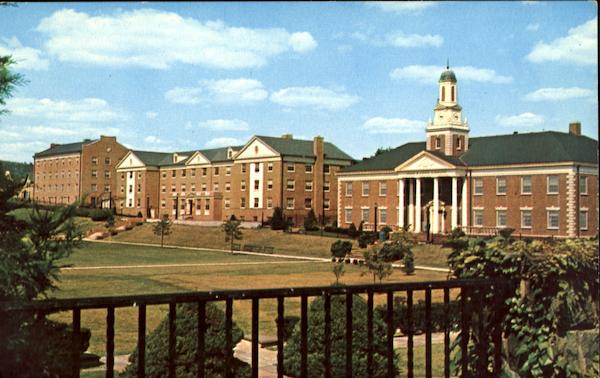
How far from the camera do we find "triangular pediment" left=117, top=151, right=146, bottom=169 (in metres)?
6.54

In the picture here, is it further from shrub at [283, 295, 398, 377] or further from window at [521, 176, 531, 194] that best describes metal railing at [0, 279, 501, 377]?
window at [521, 176, 531, 194]

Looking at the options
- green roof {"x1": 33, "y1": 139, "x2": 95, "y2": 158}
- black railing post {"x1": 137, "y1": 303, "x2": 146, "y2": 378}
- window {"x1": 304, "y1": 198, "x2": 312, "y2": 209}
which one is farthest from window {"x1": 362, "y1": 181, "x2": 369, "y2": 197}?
black railing post {"x1": 137, "y1": 303, "x2": 146, "y2": 378}

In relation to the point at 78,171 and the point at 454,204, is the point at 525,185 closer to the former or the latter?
the point at 454,204

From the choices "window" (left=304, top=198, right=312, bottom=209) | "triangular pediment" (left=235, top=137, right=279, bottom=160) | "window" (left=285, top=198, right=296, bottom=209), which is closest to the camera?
"window" (left=285, top=198, right=296, bottom=209)

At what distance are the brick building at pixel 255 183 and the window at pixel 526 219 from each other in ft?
11.8

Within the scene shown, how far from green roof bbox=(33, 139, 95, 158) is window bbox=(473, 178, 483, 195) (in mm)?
7820

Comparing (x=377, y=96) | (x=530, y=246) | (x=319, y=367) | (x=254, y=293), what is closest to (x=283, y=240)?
(x=319, y=367)

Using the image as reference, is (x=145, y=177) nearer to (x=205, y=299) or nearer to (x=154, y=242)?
(x=205, y=299)

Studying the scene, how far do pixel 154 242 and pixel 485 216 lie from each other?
6804mm

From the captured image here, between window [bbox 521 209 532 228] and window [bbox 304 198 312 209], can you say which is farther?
window [bbox 304 198 312 209]

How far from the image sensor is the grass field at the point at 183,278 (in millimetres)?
A: 12979

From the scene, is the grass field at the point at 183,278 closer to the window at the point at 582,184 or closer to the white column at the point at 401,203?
the white column at the point at 401,203

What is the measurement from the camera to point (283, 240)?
1627 cm

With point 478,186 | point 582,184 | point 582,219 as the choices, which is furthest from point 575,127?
point 478,186
